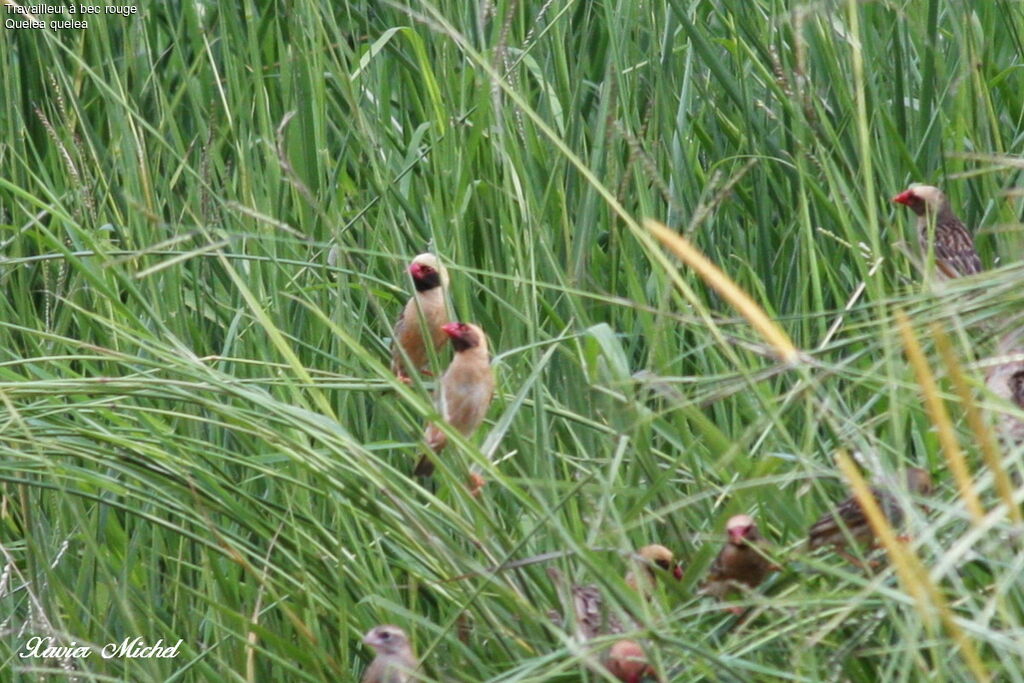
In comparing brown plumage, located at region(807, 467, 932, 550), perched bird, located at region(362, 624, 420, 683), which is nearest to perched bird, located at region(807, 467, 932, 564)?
brown plumage, located at region(807, 467, 932, 550)

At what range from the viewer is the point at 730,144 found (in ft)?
12.0

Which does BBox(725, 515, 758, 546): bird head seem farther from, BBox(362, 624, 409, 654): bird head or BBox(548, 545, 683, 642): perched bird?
BBox(362, 624, 409, 654): bird head

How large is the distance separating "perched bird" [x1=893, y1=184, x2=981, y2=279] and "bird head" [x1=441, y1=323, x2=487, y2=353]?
2.79ft

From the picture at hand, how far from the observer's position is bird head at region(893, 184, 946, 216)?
10.3 feet

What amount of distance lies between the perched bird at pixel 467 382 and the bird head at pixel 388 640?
1.96ft

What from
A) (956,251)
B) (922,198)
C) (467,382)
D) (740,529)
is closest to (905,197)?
(922,198)

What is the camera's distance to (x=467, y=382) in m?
2.95

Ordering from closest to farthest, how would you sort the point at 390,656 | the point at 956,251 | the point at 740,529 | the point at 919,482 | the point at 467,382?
the point at 740,529
the point at 919,482
the point at 390,656
the point at 467,382
the point at 956,251

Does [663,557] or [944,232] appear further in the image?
[944,232]

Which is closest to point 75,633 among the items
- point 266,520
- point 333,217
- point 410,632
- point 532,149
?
point 266,520

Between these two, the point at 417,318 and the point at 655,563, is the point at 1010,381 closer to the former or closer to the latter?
the point at 655,563

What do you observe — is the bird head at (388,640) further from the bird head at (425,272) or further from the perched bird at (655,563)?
the bird head at (425,272)

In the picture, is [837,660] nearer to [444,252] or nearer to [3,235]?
[444,252]

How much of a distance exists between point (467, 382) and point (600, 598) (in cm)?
77
